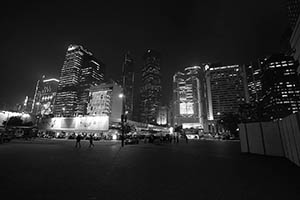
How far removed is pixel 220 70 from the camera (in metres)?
161

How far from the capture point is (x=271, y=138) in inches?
507

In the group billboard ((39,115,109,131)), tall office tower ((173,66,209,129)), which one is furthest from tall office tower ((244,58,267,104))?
billboard ((39,115,109,131))

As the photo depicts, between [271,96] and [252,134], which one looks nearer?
[252,134]

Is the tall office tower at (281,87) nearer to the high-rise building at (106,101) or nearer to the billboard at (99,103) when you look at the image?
the high-rise building at (106,101)

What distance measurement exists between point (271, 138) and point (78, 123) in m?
67.2

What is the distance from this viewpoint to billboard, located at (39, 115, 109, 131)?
60531 millimetres

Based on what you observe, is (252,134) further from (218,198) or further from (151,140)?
(151,140)

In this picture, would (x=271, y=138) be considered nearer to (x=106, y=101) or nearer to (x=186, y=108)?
(x=106, y=101)

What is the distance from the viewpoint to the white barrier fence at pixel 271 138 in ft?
30.6

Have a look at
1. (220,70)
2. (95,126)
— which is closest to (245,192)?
(95,126)

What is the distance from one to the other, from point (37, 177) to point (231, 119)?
70.4 m

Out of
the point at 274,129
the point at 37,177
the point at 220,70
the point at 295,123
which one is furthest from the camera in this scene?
the point at 220,70

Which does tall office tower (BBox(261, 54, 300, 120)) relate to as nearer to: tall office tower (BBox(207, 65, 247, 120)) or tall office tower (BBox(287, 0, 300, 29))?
tall office tower (BBox(207, 65, 247, 120))

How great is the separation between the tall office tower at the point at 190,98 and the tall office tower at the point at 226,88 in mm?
16769
